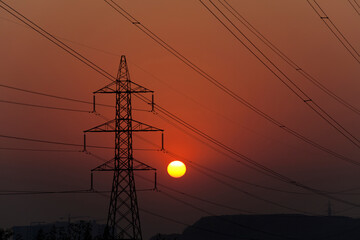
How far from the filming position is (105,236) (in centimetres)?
4781

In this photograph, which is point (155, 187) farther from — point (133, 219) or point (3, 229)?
point (3, 229)

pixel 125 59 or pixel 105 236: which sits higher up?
pixel 125 59

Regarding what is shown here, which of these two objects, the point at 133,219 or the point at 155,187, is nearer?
the point at 133,219

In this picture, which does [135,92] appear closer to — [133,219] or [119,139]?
[119,139]

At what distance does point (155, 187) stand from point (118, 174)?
5.06 meters

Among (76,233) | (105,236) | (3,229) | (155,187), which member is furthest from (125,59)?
(76,233)

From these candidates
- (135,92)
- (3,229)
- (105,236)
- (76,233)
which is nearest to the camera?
(105,236)

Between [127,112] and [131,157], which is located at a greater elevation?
[127,112]

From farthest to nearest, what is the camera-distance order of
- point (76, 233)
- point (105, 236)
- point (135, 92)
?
point (76, 233) < point (135, 92) < point (105, 236)

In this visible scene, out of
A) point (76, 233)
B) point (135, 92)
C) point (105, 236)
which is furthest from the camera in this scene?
point (76, 233)

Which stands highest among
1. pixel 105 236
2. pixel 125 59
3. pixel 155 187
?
pixel 125 59

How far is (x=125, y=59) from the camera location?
52.5m

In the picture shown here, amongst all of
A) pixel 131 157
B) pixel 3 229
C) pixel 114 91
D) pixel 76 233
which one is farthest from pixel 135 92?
pixel 76 233

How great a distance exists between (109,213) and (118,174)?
9.06 feet
